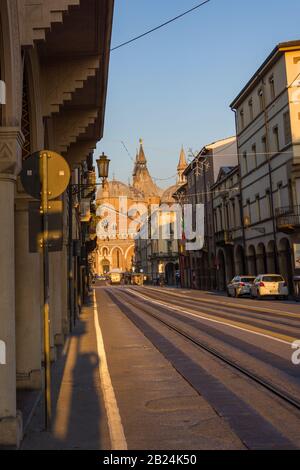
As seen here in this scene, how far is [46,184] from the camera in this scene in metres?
5.64

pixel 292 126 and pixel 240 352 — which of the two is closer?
pixel 240 352

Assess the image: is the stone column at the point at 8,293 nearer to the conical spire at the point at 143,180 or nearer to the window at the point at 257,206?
the window at the point at 257,206

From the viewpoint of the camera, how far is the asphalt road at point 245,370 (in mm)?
5684

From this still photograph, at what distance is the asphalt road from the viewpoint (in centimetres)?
568

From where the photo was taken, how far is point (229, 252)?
4794 cm

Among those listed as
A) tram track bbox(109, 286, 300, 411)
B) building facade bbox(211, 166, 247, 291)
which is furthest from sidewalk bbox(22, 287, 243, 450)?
building facade bbox(211, 166, 247, 291)

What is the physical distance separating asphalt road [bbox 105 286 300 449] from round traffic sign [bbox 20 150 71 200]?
11.4 feet

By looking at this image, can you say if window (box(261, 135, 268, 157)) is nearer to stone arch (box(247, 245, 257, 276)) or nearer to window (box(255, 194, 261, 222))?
window (box(255, 194, 261, 222))

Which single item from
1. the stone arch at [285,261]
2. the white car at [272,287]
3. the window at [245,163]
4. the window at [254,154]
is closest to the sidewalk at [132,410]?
the white car at [272,287]

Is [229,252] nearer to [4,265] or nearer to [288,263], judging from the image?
[288,263]

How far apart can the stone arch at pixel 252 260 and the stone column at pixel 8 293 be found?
3667 centimetres
